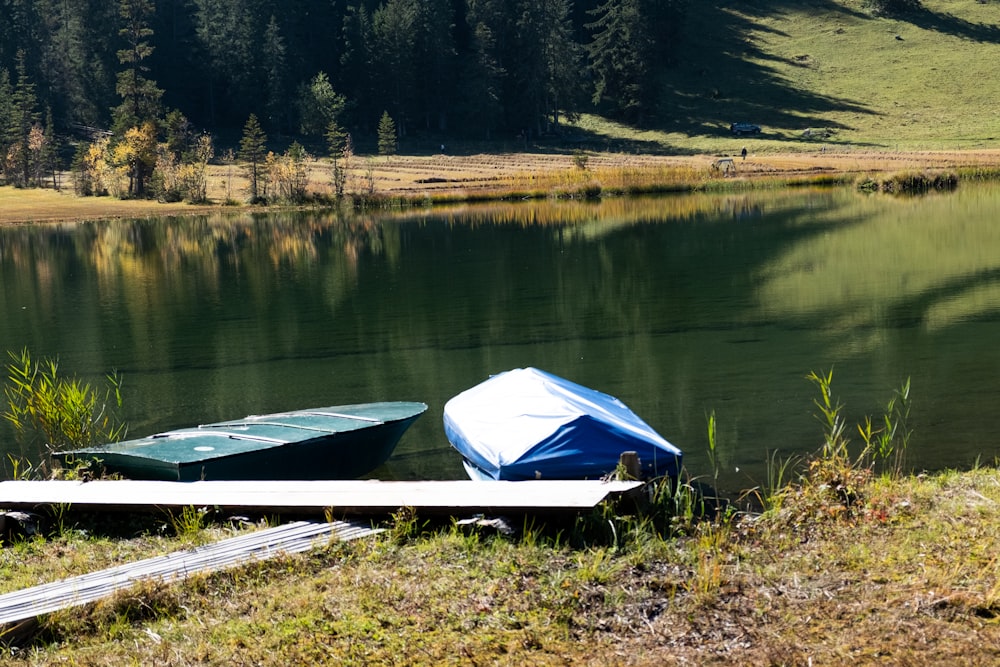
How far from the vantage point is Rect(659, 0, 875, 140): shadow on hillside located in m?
108

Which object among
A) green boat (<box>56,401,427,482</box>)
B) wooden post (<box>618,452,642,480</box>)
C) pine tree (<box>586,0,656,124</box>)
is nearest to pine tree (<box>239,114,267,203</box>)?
pine tree (<box>586,0,656,124</box>)

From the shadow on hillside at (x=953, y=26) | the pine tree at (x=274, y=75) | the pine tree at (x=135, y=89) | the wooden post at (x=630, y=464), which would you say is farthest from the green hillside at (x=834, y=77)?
the wooden post at (x=630, y=464)

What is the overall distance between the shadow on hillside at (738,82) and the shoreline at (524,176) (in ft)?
60.6

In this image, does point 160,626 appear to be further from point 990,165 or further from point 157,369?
point 990,165

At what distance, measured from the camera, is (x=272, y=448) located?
1274 cm

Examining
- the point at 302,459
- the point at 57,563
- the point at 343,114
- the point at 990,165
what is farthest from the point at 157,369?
the point at 343,114

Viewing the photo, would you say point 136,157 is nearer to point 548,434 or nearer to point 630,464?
point 548,434

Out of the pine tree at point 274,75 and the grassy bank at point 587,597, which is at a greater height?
the pine tree at point 274,75

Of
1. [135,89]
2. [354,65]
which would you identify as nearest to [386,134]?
[135,89]

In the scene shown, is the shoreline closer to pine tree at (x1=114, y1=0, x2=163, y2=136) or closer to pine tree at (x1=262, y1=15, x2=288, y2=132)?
pine tree at (x1=114, y1=0, x2=163, y2=136)

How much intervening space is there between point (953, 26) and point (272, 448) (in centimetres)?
12962

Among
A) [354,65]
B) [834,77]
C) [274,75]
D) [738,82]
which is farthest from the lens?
[738,82]

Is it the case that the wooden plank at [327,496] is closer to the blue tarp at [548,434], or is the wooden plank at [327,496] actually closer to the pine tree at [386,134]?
the blue tarp at [548,434]

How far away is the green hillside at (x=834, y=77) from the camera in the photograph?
96.9 metres
